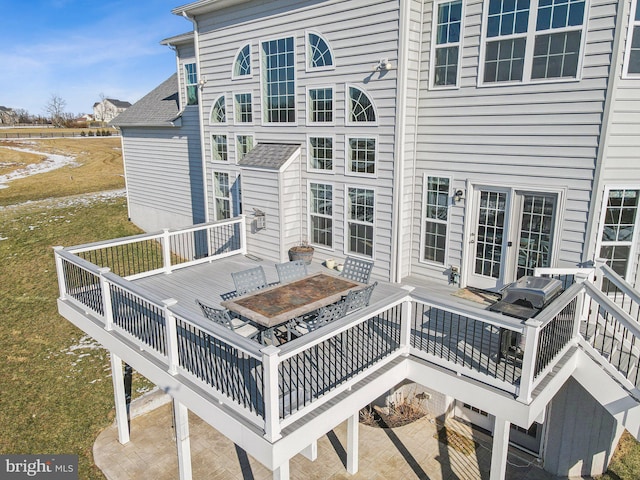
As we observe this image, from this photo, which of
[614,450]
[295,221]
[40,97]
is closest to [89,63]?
[40,97]

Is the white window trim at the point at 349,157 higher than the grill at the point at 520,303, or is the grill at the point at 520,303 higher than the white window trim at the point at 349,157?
the white window trim at the point at 349,157

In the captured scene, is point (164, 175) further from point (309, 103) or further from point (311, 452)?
point (311, 452)

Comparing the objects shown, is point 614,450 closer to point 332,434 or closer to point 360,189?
point 332,434

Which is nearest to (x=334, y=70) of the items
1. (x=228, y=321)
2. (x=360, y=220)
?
(x=360, y=220)

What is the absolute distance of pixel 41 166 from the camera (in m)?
33.9

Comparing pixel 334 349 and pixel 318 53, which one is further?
pixel 318 53

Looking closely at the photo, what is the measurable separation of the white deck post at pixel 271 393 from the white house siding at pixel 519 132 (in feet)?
16.7

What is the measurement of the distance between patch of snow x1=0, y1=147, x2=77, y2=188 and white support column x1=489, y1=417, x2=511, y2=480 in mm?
30216

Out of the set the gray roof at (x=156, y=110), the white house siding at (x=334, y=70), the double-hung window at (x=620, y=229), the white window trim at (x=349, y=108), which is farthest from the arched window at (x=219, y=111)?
the double-hung window at (x=620, y=229)

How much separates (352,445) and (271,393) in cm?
371

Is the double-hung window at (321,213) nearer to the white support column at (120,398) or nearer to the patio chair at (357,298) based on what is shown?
the patio chair at (357,298)

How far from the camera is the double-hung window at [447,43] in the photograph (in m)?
7.68

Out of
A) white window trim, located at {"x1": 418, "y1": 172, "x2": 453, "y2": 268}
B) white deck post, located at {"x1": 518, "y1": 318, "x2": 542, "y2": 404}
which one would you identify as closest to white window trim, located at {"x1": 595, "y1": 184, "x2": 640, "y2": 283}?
white window trim, located at {"x1": 418, "y1": 172, "x2": 453, "y2": 268}

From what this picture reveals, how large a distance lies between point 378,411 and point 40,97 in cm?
11599
